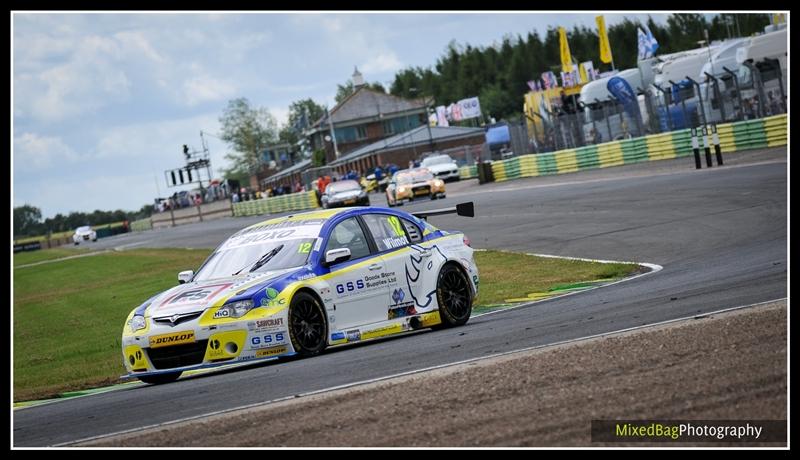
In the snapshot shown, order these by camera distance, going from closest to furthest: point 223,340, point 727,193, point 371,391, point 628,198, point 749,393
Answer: point 749,393
point 371,391
point 223,340
point 727,193
point 628,198

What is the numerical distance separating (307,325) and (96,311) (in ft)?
46.8

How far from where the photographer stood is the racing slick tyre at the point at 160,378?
11.1m

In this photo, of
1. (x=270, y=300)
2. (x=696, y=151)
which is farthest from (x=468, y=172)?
(x=270, y=300)

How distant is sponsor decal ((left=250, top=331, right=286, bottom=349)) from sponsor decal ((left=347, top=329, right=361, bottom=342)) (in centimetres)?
94

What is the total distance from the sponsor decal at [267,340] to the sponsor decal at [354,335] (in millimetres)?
936

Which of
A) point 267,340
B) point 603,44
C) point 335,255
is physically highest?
point 603,44

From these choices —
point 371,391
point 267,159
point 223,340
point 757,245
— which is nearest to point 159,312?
point 223,340

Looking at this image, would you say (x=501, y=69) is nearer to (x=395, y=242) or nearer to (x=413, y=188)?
(x=413, y=188)

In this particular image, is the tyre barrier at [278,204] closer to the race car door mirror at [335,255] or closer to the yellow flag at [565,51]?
the yellow flag at [565,51]

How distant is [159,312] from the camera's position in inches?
435

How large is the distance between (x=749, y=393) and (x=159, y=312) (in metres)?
5.99

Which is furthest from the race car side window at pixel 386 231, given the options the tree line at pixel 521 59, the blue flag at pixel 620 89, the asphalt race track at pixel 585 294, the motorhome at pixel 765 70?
the tree line at pixel 521 59

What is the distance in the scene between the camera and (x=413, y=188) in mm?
49031
